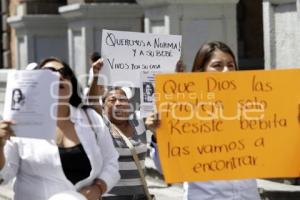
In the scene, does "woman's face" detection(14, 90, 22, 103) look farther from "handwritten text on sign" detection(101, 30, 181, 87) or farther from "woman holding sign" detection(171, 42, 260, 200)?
"handwritten text on sign" detection(101, 30, 181, 87)

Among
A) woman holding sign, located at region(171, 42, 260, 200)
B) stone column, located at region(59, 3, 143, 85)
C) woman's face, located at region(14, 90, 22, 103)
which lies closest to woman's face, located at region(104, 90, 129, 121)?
woman holding sign, located at region(171, 42, 260, 200)

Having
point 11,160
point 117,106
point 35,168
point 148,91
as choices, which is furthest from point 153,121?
point 148,91

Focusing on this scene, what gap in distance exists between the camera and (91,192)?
5.34 metres

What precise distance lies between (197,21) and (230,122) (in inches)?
283

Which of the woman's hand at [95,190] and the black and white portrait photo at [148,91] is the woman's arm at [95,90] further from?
the woman's hand at [95,190]

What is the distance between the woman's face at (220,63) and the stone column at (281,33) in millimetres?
3867

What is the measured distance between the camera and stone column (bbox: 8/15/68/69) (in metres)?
19.4

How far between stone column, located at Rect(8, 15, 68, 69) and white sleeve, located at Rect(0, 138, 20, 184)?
1434 cm

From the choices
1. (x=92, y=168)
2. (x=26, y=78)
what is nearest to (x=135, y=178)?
(x=92, y=168)

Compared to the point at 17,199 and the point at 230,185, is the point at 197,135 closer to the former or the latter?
the point at 230,185

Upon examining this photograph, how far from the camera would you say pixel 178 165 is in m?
5.19

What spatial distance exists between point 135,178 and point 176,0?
596 cm

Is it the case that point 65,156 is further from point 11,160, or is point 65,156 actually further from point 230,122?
point 230,122

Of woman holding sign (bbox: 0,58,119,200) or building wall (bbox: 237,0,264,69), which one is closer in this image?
woman holding sign (bbox: 0,58,119,200)
